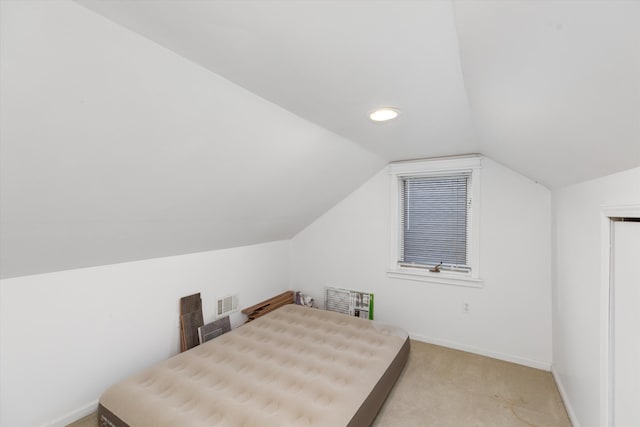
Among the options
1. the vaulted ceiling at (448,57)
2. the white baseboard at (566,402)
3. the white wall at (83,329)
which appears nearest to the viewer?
the vaulted ceiling at (448,57)

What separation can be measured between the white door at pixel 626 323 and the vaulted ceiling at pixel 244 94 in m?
0.35

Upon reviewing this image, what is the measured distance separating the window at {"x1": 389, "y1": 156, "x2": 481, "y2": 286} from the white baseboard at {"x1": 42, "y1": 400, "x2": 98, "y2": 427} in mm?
2963

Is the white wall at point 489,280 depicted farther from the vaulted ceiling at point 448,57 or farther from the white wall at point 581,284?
the vaulted ceiling at point 448,57

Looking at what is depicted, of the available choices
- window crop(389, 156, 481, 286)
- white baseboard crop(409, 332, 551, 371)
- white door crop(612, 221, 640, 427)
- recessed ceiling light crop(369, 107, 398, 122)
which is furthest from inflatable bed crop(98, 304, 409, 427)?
recessed ceiling light crop(369, 107, 398, 122)

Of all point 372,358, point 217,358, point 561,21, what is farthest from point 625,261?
point 217,358

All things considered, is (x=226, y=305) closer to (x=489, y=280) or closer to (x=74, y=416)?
(x=74, y=416)

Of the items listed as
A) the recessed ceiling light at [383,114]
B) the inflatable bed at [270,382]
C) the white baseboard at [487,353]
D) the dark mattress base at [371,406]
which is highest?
the recessed ceiling light at [383,114]

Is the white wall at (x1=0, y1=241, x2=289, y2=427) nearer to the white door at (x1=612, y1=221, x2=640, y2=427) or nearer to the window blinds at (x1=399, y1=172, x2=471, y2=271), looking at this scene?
the window blinds at (x1=399, y1=172, x2=471, y2=271)

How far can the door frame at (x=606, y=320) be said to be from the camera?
1340mm

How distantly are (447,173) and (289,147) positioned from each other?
6.31 ft

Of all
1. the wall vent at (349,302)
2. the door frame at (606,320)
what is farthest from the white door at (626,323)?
the wall vent at (349,302)

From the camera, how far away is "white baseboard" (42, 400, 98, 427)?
192cm

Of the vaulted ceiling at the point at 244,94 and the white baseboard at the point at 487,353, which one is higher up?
the vaulted ceiling at the point at 244,94

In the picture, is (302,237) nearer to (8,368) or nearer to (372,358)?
(372,358)
